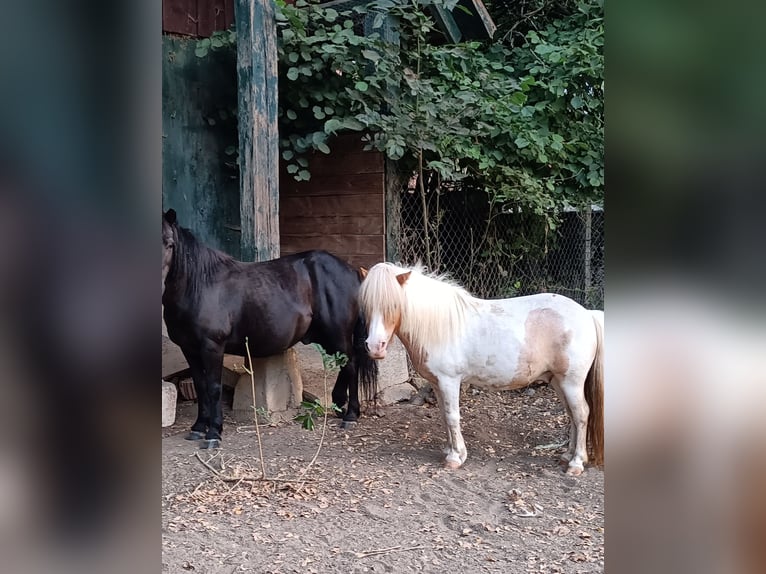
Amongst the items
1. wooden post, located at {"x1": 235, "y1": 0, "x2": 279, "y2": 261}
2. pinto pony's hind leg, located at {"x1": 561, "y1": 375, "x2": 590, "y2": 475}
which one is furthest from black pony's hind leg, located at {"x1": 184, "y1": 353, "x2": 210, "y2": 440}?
pinto pony's hind leg, located at {"x1": 561, "y1": 375, "x2": 590, "y2": 475}

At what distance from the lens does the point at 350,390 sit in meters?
5.06

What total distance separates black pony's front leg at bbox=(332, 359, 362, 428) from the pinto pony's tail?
177cm

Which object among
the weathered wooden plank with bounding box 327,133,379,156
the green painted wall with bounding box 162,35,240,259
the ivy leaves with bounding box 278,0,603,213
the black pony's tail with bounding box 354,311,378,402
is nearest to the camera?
the black pony's tail with bounding box 354,311,378,402

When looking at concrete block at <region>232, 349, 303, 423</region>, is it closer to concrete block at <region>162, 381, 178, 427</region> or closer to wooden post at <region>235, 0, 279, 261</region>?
concrete block at <region>162, 381, 178, 427</region>

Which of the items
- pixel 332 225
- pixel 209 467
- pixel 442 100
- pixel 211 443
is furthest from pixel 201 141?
pixel 209 467

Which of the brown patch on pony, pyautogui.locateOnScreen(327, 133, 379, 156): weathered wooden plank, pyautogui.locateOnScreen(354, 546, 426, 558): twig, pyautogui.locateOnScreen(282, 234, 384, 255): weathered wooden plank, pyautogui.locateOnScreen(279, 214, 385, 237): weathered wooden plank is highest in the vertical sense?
pyautogui.locateOnScreen(327, 133, 379, 156): weathered wooden plank

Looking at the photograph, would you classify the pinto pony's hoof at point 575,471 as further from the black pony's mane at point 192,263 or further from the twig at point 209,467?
the black pony's mane at point 192,263

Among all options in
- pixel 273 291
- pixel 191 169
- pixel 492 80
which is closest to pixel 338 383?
pixel 273 291

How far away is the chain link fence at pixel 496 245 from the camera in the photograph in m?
5.89

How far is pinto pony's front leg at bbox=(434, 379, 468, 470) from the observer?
393 centimetres

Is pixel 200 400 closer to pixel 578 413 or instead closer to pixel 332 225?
pixel 332 225
